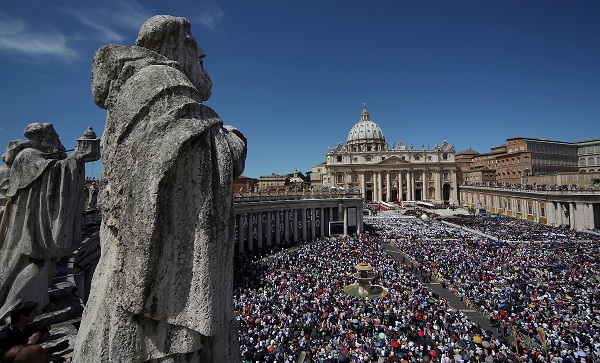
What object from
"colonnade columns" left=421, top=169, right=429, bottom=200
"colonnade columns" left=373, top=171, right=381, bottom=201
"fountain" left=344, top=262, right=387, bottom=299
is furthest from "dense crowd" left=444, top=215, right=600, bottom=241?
"colonnade columns" left=421, top=169, right=429, bottom=200

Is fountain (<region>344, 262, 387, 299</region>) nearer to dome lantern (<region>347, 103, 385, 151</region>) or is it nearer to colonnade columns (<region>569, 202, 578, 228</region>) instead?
colonnade columns (<region>569, 202, 578, 228</region>)

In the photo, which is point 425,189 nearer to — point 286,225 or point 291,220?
point 291,220

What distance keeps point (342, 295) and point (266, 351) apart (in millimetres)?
7418

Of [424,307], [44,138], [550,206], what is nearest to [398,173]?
[550,206]

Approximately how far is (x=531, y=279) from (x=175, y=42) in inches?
931

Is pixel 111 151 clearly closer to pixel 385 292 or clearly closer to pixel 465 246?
pixel 385 292

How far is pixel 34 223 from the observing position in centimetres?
409

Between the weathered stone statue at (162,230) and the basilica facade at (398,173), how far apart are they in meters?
93.0

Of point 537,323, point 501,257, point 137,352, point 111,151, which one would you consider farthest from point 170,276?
point 501,257

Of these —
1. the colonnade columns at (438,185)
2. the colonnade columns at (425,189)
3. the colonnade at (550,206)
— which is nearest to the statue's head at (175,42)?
the colonnade at (550,206)

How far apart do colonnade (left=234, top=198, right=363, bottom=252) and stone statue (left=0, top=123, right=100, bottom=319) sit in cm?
2655

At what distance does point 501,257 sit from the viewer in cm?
2533

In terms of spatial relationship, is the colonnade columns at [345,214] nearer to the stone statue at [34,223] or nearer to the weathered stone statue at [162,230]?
the stone statue at [34,223]

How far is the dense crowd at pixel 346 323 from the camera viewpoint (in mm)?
11155
